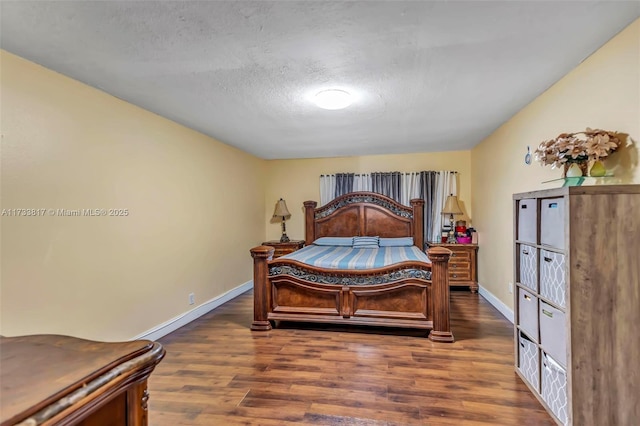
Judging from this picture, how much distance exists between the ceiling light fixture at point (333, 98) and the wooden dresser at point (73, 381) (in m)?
2.20

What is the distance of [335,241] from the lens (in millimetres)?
4887

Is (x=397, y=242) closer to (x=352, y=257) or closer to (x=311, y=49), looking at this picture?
(x=352, y=257)

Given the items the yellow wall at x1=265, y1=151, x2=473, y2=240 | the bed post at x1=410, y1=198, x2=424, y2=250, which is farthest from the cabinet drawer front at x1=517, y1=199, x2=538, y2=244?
the yellow wall at x1=265, y1=151, x2=473, y2=240

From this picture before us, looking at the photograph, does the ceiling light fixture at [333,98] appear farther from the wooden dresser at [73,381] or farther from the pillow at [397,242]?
the pillow at [397,242]

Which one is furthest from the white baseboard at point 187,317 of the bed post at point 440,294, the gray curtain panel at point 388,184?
the gray curtain panel at point 388,184

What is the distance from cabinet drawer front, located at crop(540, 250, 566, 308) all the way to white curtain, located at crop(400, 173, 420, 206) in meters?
3.18

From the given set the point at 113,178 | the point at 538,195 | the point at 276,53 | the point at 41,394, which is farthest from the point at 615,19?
the point at 113,178

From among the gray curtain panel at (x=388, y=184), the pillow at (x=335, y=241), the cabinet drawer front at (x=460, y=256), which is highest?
the gray curtain panel at (x=388, y=184)

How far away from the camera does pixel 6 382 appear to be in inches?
22.7

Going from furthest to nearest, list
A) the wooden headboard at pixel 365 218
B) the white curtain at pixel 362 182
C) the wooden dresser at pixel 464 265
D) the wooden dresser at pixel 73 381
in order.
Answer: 1. the white curtain at pixel 362 182
2. the wooden headboard at pixel 365 218
3. the wooden dresser at pixel 464 265
4. the wooden dresser at pixel 73 381

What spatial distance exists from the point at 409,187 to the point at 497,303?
2.14 meters

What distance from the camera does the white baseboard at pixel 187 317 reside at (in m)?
2.97

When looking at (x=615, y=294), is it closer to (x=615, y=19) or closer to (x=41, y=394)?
(x=615, y=19)

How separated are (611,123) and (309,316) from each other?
287 cm
